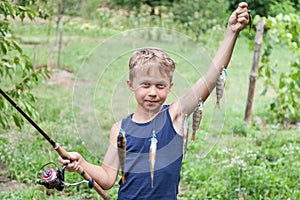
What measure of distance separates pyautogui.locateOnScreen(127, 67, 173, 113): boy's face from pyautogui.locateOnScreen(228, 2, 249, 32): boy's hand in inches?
15.5

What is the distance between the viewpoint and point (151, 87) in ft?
6.45

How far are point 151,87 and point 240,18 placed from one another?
49cm

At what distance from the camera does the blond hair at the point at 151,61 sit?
6.45ft

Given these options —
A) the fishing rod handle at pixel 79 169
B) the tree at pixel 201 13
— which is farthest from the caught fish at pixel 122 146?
the tree at pixel 201 13

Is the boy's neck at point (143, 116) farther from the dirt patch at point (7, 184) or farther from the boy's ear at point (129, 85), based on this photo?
the dirt patch at point (7, 184)

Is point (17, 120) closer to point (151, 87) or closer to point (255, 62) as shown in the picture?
point (151, 87)

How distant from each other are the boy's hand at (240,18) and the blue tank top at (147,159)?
426 mm

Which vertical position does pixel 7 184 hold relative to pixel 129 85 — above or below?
below

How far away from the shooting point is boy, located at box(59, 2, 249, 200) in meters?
1.98

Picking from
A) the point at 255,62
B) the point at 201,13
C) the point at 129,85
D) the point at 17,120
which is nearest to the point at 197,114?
the point at 129,85

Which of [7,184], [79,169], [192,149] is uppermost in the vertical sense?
[79,169]

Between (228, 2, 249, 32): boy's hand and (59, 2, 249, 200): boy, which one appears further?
(228, 2, 249, 32): boy's hand

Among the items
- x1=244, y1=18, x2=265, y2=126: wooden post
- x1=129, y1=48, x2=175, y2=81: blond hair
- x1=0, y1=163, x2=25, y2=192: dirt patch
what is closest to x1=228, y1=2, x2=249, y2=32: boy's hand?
x1=129, y1=48, x2=175, y2=81: blond hair

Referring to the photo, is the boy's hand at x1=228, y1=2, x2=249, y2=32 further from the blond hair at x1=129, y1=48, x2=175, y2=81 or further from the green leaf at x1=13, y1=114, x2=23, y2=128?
the green leaf at x1=13, y1=114, x2=23, y2=128
